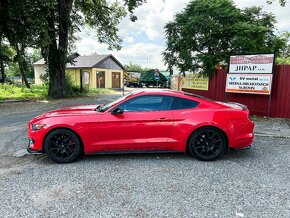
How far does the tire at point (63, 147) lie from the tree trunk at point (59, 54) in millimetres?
13150

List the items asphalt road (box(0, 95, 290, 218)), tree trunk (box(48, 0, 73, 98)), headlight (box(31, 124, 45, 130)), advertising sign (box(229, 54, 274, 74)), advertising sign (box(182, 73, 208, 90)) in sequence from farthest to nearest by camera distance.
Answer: tree trunk (box(48, 0, 73, 98)) → advertising sign (box(182, 73, 208, 90)) → advertising sign (box(229, 54, 274, 74)) → headlight (box(31, 124, 45, 130)) → asphalt road (box(0, 95, 290, 218))

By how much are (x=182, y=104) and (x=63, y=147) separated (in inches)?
98.8

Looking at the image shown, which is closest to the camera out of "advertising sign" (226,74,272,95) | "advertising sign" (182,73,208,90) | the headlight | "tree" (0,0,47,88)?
the headlight

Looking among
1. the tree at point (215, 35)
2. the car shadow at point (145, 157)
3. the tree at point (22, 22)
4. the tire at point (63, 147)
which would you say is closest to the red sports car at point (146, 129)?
the tire at point (63, 147)

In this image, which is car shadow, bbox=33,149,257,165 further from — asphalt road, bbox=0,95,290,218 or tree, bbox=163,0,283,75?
tree, bbox=163,0,283,75

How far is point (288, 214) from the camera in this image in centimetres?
299

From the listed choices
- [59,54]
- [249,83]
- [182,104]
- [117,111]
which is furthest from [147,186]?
[59,54]

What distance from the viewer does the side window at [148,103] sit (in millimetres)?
4844

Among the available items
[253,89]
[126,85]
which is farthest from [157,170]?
[126,85]

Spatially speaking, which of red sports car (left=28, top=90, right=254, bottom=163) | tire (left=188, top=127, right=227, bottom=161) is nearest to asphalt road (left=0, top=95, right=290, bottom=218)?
tire (left=188, top=127, right=227, bottom=161)

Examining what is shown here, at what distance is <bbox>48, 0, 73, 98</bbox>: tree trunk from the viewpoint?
16.3 meters

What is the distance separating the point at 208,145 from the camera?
15.9 ft

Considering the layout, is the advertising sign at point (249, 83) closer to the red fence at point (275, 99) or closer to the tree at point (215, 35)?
the red fence at point (275, 99)

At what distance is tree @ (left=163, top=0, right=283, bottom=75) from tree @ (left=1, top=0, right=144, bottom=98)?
17.8 feet
